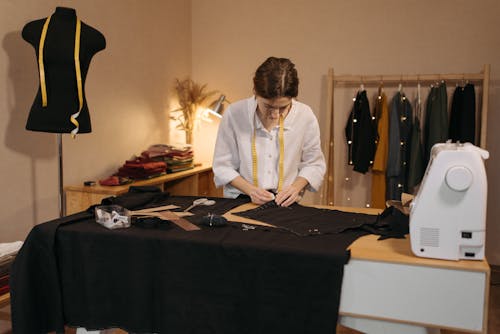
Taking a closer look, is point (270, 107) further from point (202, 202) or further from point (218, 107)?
point (218, 107)

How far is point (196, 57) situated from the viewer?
4.55 metres

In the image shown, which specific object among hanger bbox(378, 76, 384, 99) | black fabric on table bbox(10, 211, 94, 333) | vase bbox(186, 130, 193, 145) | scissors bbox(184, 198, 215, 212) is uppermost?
hanger bbox(378, 76, 384, 99)

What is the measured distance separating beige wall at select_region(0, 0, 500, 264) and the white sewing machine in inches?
84.0

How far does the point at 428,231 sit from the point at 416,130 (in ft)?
8.61

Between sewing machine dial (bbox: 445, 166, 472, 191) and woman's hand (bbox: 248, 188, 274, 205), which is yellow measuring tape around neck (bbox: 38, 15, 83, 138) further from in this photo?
sewing machine dial (bbox: 445, 166, 472, 191)

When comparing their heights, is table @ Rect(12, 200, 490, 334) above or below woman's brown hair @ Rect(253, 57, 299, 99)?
below

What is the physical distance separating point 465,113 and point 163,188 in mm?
2495

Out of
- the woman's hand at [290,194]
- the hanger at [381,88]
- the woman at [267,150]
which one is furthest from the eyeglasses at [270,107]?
the hanger at [381,88]

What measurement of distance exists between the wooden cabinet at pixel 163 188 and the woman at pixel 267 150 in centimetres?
91

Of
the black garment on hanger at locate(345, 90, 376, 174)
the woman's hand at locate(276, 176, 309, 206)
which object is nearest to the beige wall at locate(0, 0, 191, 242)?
the woman's hand at locate(276, 176, 309, 206)

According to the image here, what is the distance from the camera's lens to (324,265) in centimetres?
127

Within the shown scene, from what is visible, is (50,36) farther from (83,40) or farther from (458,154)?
(458,154)

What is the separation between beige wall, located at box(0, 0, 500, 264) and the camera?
2484 mm

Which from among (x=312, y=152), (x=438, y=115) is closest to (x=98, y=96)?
(x=312, y=152)
